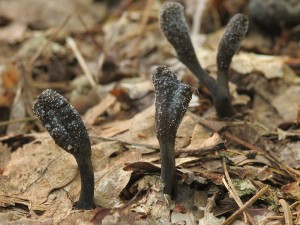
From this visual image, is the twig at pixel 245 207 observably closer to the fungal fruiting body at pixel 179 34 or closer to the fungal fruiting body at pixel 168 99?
the fungal fruiting body at pixel 168 99

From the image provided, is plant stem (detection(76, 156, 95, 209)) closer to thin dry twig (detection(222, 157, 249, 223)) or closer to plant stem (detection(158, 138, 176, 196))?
plant stem (detection(158, 138, 176, 196))

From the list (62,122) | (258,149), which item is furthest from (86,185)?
(258,149)

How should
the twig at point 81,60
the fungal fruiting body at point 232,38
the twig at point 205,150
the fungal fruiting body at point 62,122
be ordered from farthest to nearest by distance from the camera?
the twig at point 81,60 < the fungal fruiting body at point 232,38 < the twig at point 205,150 < the fungal fruiting body at point 62,122

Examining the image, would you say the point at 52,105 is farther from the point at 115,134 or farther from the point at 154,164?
the point at 115,134

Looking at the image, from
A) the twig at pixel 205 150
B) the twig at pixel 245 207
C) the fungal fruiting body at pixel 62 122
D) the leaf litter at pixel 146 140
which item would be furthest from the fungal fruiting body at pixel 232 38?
the fungal fruiting body at pixel 62 122

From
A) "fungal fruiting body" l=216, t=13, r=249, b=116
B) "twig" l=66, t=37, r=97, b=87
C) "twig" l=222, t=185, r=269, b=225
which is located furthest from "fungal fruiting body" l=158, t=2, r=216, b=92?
"twig" l=66, t=37, r=97, b=87

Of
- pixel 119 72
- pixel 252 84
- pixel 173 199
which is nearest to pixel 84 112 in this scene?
pixel 119 72

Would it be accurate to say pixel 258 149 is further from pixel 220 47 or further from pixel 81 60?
pixel 81 60
